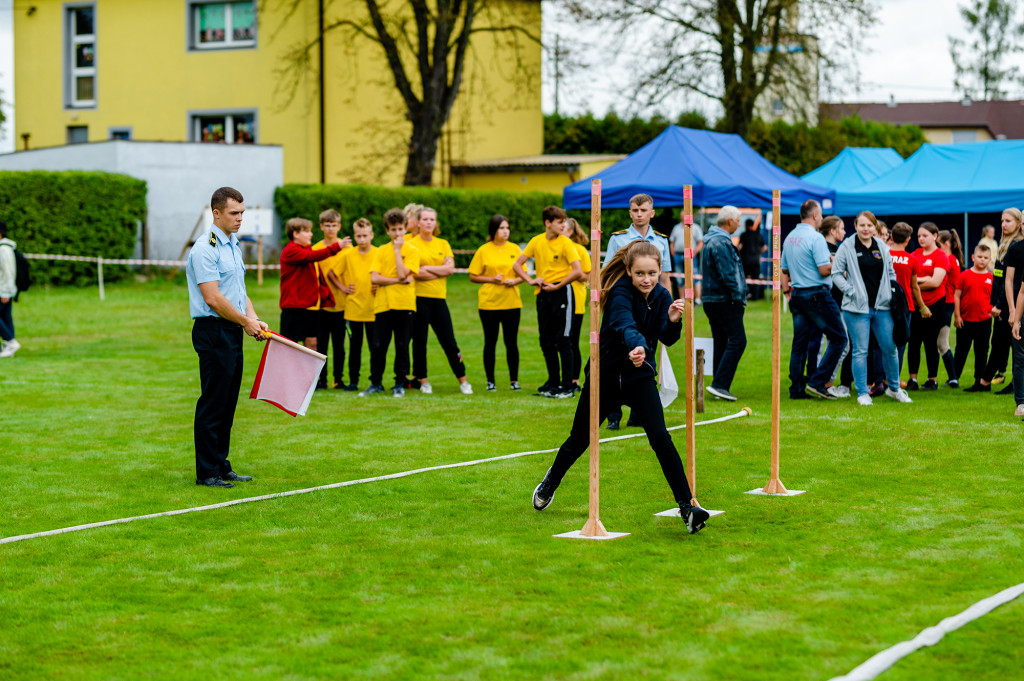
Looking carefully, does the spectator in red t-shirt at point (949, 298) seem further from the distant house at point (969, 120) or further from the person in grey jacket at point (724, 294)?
the distant house at point (969, 120)

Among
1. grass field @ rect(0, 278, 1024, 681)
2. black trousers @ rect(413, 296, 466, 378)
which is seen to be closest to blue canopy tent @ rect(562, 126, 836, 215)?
black trousers @ rect(413, 296, 466, 378)

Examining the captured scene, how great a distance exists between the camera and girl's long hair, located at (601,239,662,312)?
6.91m

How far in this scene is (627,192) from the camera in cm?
2041

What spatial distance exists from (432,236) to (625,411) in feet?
9.07

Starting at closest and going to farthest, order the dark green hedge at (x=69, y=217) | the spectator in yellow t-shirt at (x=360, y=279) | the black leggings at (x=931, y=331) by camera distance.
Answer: the spectator in yellow t-shirt at (x=360, y=279) → the black leggings at (x=931, y=331) → the dark green hedge at (x=69, y=217)

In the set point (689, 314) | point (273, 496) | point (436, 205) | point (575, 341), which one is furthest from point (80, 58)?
point (689, 314)

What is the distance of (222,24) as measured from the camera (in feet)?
112

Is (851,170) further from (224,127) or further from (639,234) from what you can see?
(224,127)

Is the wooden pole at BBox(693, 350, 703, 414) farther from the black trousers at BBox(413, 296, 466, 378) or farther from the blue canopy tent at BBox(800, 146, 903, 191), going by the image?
the blue canopy tent at BBox(800, 146, 903, 191)

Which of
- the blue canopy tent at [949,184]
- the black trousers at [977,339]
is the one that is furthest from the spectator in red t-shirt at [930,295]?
the blue canopy tent at [949,184]

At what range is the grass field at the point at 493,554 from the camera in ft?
15.8

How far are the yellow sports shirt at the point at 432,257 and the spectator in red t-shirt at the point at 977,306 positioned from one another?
552cm

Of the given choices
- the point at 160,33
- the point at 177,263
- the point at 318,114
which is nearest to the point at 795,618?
the point at 177,263

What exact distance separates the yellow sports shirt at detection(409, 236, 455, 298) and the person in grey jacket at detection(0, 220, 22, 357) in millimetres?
6756
